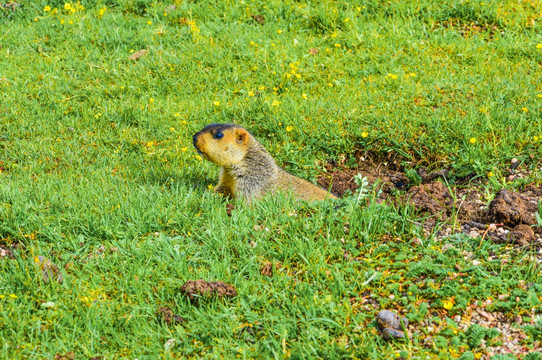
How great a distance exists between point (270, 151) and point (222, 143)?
1115 millimetres

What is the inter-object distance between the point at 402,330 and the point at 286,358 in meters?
0.63

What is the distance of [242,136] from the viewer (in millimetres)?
5266

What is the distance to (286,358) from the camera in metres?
3.14

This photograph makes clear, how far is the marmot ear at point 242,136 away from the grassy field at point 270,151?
56 cm

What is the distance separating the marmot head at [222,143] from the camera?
5109 millimetres

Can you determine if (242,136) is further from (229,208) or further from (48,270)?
(48,270)

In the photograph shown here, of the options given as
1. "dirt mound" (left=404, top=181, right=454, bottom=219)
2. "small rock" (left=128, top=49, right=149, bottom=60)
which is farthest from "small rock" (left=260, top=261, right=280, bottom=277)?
"small rock" (left=128, top=49, right=149, bottom=60)

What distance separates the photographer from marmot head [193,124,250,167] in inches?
201

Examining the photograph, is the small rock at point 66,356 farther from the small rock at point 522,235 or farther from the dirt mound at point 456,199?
the small rock at point 522,235

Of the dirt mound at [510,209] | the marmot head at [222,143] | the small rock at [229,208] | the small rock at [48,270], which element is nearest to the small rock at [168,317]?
the small rock at [48,270]

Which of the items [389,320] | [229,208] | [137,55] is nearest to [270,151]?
[229,208]

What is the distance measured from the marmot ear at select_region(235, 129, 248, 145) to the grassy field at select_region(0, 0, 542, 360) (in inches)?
22.1

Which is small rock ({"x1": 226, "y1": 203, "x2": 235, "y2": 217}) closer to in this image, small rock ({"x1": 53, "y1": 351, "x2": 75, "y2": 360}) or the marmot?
the marmot

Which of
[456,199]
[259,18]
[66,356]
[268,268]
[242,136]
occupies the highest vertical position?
[259,18]
